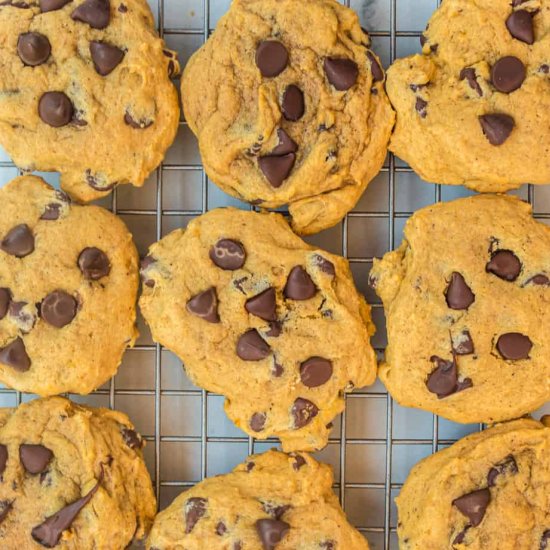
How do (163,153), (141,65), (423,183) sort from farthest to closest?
(423,183) < (163,153) < (141,65)

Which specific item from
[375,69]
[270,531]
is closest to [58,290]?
[270,531]

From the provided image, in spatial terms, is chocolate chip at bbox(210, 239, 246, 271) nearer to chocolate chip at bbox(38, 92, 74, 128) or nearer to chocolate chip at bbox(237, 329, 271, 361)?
chocolate chip at bbox(237, 329, 271, 361)

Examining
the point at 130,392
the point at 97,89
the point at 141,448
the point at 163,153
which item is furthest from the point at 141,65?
the point at 141,448

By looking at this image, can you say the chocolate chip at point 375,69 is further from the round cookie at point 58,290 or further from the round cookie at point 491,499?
the round cookie at point 491,499

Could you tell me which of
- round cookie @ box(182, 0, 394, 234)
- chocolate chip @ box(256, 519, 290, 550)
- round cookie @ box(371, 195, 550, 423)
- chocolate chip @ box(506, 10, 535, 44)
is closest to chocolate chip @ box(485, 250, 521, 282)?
round cookie @ box(371, 195, 550, 423)

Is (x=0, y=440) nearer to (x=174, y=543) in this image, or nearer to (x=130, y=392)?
(x=130, y=392)

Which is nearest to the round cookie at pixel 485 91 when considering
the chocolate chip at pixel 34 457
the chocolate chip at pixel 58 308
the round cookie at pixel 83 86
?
the round cookie at pixel 83 86

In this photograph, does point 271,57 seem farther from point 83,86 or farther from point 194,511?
point 194,511
